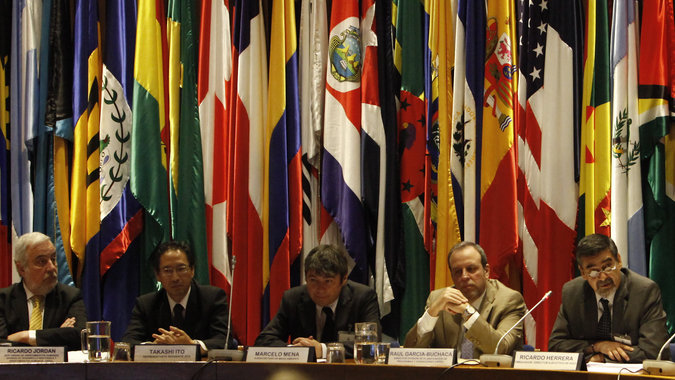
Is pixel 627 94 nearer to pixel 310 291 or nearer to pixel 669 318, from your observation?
pixel 669 318

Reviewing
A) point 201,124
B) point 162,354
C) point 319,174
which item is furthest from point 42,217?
point 162,354

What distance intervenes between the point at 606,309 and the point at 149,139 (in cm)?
326

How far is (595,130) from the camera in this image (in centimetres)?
546

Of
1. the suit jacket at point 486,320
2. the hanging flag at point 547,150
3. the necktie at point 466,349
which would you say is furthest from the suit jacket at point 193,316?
the hanging flag at point 547,150

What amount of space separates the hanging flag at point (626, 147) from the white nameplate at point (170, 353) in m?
2.72

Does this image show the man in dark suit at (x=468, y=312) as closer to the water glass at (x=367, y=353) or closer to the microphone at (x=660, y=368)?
the water glass at (x=367, y=353)

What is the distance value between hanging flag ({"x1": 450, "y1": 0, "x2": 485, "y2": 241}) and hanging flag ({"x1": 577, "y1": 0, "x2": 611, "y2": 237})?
649 mm

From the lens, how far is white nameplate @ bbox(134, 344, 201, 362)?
12.4 ft

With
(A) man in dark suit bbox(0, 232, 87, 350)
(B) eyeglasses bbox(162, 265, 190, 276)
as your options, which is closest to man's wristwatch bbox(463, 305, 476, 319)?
(B) eyeglasses bbox(162, 265, 190, 276)

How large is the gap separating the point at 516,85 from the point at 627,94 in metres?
0.70

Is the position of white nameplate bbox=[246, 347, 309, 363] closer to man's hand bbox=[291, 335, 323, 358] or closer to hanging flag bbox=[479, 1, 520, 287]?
man's hand bbox=[291, 335, 323, 358]

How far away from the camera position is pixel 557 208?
5508 millimetres

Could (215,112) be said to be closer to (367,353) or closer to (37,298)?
(37,298)

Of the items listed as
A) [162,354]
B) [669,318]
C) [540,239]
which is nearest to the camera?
[162,354]
